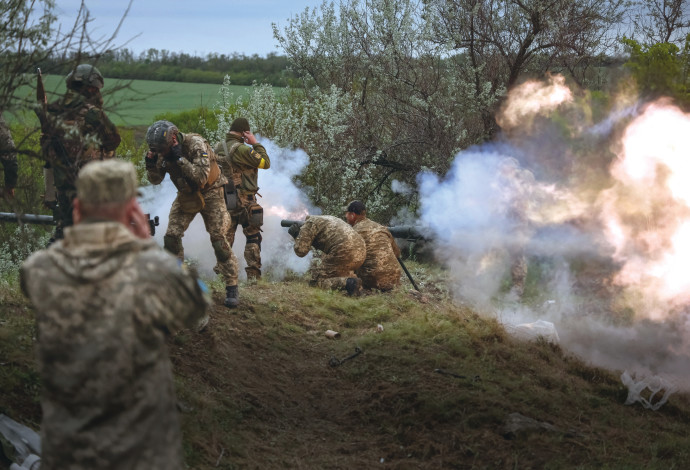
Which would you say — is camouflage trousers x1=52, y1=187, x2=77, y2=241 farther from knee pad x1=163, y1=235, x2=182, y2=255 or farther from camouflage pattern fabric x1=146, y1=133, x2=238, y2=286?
knee pad x1=163, y1=235, x2=182, y2=255

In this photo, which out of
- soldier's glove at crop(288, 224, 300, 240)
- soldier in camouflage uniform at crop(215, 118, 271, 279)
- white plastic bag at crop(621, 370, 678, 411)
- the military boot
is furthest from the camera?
soldier's glove at crop(288, 224, 300, 240)

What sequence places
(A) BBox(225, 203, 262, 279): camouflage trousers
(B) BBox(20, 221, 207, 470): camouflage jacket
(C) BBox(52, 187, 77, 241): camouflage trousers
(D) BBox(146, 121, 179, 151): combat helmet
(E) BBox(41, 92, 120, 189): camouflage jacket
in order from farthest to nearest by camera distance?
(A) BBox(225, 203, 262, 279): camouflage trousers, (D) BBox(146, 121, 179, 151): combat helmet, (C) BBox(52, 187, 77, 241): camouflage trousers, (E) BBox(41, 92, 120, 189): camouflage jacket, (B) BBox(20, 221, 207, 470): camouflage jacket

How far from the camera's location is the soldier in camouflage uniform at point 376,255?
1140 cm

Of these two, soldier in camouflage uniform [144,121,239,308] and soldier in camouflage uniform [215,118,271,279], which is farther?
soldier in camouflage uniform [215,118,271,279]

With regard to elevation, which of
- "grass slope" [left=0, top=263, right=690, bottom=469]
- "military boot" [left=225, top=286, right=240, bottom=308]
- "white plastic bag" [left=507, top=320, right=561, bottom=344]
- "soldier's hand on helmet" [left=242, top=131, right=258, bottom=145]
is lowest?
"grass slope" [left=0, top=263, right=690, bottom=469]

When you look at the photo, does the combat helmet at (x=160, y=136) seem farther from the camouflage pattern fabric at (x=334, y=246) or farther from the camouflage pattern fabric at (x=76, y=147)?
the camouflage pattern fabric at (x=334, y=246)

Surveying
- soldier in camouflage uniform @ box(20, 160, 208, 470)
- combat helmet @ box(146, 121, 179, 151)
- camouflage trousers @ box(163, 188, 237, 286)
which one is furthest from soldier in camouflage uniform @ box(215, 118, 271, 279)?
soldier in camouflage uniform @ box(20, 160, 208, 470)

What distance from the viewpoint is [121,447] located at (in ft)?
10.4

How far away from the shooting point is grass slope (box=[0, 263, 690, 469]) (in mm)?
6000

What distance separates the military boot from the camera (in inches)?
353

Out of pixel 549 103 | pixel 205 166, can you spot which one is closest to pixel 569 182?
pixel 549 103

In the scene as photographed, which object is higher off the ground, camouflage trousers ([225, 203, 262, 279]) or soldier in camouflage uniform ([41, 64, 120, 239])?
soldier in camouflage uniform ([41, 64, 120, 239])

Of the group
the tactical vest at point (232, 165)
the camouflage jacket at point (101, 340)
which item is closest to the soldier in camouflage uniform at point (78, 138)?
the tactical vest at point (232, 165)

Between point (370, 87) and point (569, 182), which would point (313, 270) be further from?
point (370, 87)
